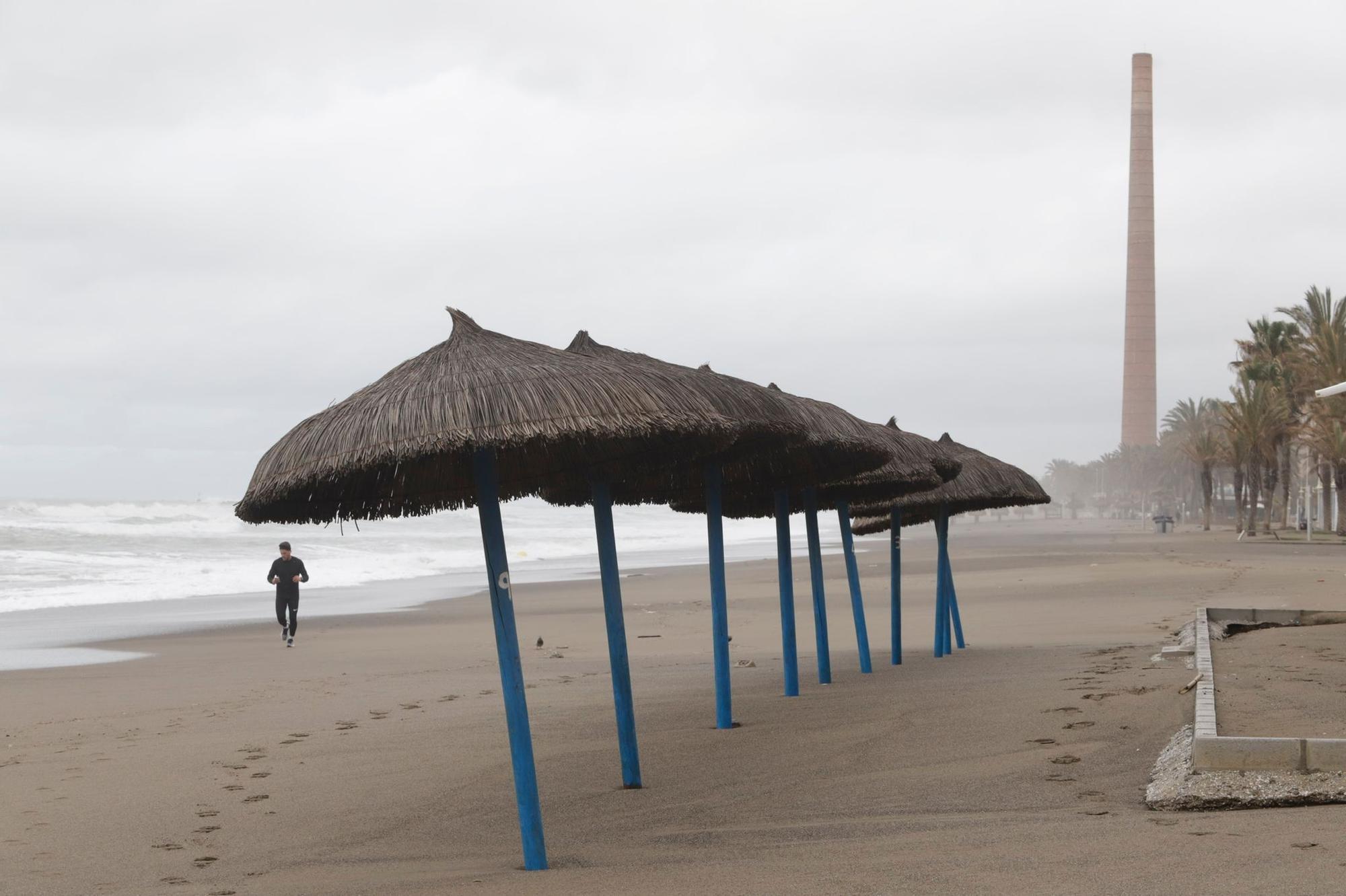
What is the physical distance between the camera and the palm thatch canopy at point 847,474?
9352 millimetres

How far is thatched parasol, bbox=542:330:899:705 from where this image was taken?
6.63 meters

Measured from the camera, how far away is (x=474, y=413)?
5383mm

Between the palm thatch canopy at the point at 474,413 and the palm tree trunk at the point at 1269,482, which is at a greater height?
the palm thatch canopy at the point at 474,413

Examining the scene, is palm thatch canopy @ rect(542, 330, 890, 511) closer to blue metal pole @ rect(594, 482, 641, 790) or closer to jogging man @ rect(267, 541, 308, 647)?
blue metal pole @ rect(594, 482, 641, 790)

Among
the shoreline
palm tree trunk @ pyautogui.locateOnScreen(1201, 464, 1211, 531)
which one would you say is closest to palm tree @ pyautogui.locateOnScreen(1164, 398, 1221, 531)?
Result: palm tree trunk @ pyautogui.locateOnScreen(1201, 464, 1211, 531)

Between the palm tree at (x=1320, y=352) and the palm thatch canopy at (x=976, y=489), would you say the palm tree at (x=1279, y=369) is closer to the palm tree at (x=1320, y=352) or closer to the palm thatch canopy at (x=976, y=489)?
the palm tree at (x=1320, y=352)

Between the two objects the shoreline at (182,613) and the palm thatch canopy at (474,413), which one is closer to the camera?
the palm thatch canopy at (474,413)

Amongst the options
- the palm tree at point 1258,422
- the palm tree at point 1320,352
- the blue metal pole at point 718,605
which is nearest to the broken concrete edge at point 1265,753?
the blue metal pole at point 718,605

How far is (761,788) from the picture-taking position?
7.20 m

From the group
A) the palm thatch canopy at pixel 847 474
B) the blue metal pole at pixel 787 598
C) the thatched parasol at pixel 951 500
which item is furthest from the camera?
the thatched parasol at pixel 951 500

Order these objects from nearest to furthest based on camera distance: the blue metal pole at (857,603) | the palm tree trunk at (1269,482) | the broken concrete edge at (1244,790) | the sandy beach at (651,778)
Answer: the sandy beach at (651,778) → the broken concrete edge at (1244,790) → the blue metal pole at (857,603) → the palm tree trunk at (1269,482)

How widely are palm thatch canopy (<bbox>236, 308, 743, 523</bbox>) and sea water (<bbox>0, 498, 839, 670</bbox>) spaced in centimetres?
363

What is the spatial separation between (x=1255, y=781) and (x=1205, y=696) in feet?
6.01

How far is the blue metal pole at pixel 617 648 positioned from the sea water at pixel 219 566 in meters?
2.82
